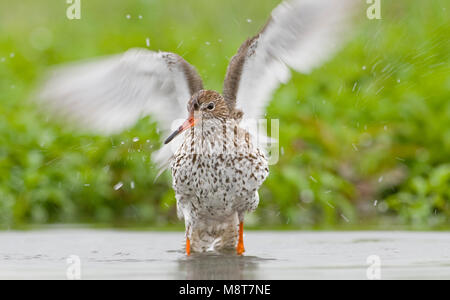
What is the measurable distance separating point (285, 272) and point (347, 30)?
6.73ft

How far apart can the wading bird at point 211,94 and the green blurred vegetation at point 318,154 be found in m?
1.36

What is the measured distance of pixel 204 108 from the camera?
6492mm

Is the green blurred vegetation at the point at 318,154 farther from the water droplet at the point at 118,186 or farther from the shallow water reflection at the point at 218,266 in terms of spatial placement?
the shallow water reflection at the point at 218,266

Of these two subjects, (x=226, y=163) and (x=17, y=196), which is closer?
(x=226, y=163)

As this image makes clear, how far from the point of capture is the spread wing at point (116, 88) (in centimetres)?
605

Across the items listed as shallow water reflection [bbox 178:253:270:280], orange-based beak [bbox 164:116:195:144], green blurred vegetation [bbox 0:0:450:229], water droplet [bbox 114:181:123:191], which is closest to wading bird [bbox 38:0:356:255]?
orange-based beak [bbox 164:116:195:144]

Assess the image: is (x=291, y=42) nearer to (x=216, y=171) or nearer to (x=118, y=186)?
(x=216, y=171)

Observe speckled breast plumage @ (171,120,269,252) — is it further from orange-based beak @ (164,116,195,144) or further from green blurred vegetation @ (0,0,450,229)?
green blurred vegetation @ (0,0,450,229)

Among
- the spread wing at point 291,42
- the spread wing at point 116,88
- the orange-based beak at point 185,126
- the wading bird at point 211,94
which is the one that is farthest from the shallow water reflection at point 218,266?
the spread wing at point 291,42

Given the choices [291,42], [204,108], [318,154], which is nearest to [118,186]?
[318,154]

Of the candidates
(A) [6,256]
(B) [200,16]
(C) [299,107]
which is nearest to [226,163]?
(A) [6,256]

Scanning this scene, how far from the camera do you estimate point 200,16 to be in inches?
531

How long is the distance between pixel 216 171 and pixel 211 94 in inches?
23.6

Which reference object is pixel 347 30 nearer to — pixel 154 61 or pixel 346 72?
pixel 154 61
